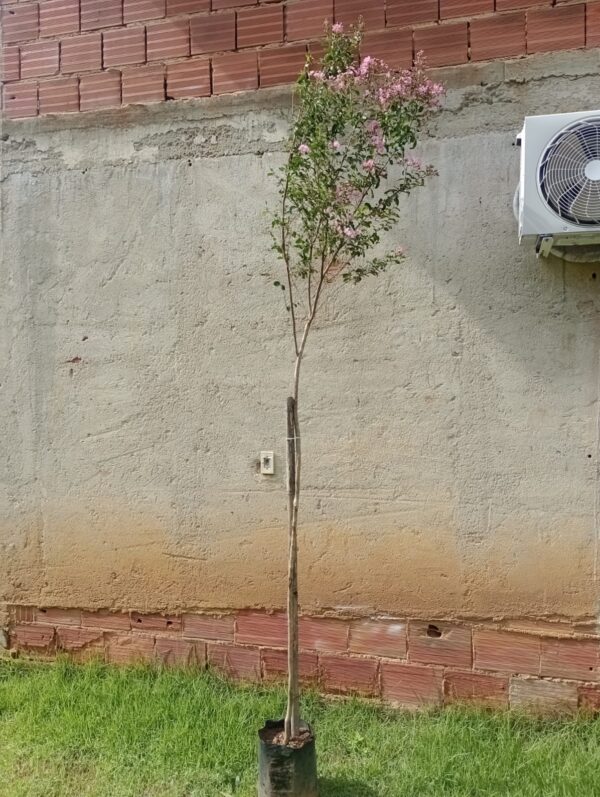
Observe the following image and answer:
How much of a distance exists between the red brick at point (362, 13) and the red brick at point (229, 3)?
44 centimetres

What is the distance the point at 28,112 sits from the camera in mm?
3506

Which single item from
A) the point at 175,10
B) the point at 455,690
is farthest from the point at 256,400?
the point at 175,10

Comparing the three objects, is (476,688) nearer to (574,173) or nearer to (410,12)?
(574,173)

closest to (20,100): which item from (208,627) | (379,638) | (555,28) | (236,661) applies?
(555,28)

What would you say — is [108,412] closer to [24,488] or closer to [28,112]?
[24,488]

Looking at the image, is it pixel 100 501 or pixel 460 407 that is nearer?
pixel 460 407

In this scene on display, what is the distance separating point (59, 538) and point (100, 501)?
1.05 ft

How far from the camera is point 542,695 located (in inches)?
116

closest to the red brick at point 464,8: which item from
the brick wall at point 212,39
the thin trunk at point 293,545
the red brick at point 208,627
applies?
the brick wall at point 212,39

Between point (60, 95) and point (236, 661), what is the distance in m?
3.06

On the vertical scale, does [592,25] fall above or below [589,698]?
above

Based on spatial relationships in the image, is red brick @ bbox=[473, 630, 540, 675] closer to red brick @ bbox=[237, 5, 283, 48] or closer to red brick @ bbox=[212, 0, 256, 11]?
red brick @ bbox=[237, 5, 283, 48]

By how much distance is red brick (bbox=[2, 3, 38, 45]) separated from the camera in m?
3.47

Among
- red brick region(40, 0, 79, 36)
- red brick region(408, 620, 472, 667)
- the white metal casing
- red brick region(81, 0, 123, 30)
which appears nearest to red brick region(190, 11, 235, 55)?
red brick region(81, 0, 123, 30)
